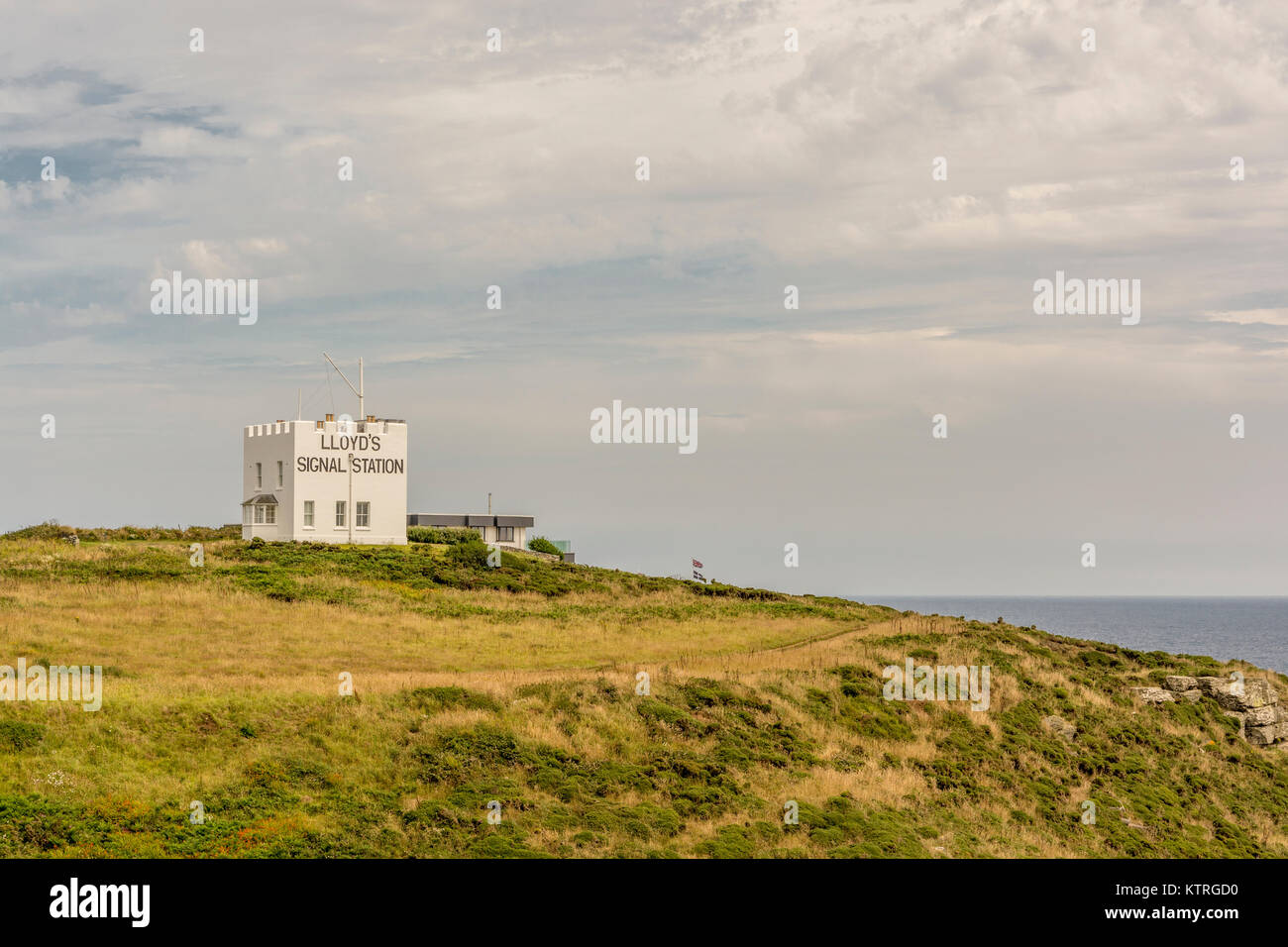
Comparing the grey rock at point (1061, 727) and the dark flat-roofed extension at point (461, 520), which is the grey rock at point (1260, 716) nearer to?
the grey rock at point (1061, 727)

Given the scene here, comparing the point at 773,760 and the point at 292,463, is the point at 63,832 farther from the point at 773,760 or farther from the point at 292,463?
the point at 292,463

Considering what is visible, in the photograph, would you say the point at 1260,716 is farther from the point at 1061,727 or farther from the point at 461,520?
the point at 461,520

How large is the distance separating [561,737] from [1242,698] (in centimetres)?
3415

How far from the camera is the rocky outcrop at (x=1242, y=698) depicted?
4816 cm

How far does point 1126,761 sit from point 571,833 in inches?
890

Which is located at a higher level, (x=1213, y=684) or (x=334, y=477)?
(x=334, y=477)

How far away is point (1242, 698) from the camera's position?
163ft

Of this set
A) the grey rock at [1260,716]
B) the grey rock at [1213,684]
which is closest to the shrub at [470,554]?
the grey rock at [1213,684]

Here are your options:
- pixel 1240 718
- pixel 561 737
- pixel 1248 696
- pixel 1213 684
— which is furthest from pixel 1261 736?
pixel 561 737

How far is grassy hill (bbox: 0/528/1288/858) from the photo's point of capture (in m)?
24.7

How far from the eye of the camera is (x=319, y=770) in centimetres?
2652

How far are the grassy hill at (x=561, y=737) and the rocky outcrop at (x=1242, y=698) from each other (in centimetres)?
113

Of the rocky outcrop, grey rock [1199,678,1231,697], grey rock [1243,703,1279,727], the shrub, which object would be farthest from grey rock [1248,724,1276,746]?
the shrub
